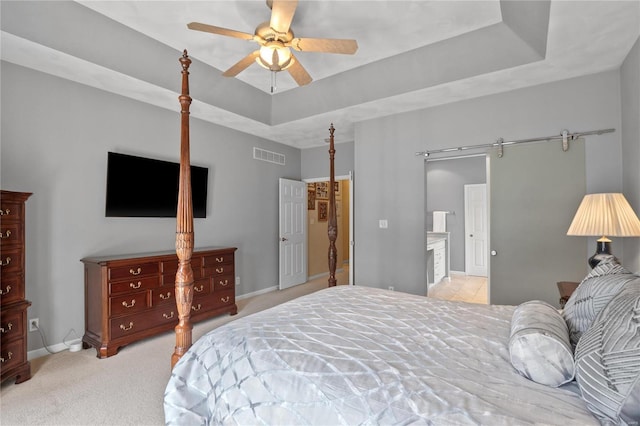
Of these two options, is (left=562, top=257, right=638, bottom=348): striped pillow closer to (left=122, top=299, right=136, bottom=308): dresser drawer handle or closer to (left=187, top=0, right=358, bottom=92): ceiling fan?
(left=187, top=0, right=358, bottom=92): ceiling fan

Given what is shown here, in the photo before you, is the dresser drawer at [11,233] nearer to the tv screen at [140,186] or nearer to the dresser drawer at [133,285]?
the dresser drawer at [133,285]

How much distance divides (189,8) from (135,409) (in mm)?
3053

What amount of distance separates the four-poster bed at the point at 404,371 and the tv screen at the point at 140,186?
8.12 feet

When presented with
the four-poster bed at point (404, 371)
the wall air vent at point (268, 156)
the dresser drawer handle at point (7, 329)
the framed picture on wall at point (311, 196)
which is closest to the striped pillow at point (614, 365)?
the four-poster bed at point (404, 371)

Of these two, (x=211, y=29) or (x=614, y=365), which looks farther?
(x=211, y=29)

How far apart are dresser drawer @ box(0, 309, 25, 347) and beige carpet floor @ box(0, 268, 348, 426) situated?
371mm

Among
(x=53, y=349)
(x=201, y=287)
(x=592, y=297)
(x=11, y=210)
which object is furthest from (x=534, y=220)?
(x=53, y=349)

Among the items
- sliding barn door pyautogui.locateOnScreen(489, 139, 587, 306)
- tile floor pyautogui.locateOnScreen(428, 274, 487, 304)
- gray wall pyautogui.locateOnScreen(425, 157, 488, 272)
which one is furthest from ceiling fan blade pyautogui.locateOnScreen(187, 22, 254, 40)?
gray wall pyautogui.locateOnScreen(425, 157, 488, 272)

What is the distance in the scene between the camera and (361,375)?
3.72 feet

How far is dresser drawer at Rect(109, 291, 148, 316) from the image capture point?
2904 millimetres

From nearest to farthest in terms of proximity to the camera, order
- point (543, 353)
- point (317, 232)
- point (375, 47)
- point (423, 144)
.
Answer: point (543, 353), point (375, 47), point (423, 144), point (317, 232)

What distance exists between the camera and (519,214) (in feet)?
11.3

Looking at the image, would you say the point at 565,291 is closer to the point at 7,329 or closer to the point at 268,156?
the point at 7,329

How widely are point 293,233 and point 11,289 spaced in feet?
12.6
